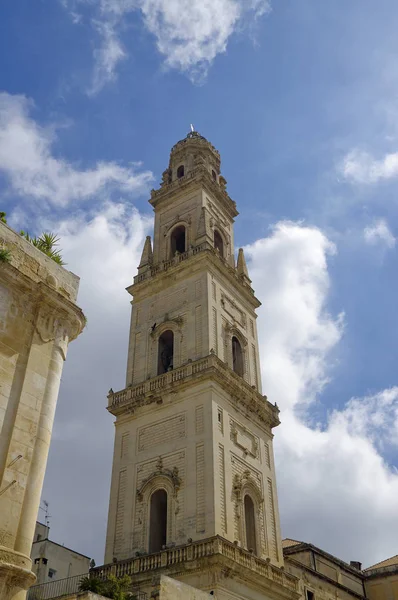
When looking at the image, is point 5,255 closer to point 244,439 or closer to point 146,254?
point 244,439

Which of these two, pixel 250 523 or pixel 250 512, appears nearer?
pixel 250 523

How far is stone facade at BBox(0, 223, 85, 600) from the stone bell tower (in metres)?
14.8

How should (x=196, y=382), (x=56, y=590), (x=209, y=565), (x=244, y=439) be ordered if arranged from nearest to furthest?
(x=209, y=565), (x=56, y=590), (x=196, y=382), (x=244, y=439)

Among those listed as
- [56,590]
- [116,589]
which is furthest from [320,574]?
[116,589]

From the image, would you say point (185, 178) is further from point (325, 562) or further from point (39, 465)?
point (39, 465)

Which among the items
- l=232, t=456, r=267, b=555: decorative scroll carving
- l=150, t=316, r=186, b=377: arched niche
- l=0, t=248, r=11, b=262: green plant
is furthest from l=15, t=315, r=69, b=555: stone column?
l=150, t=316, r=186, b=377: arched niche

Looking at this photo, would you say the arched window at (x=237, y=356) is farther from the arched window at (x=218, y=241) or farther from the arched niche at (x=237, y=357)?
the arched window at (x=218, y=241)

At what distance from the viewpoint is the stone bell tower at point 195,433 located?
24.6m

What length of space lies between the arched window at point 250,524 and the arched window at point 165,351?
24.8 ft

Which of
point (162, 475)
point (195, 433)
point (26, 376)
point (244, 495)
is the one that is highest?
point (195, 433)

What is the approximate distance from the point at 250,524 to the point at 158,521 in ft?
13.0

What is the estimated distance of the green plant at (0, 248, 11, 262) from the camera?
10578 mm

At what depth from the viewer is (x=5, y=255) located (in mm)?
10641

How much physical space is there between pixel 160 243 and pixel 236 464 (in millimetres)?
15302
